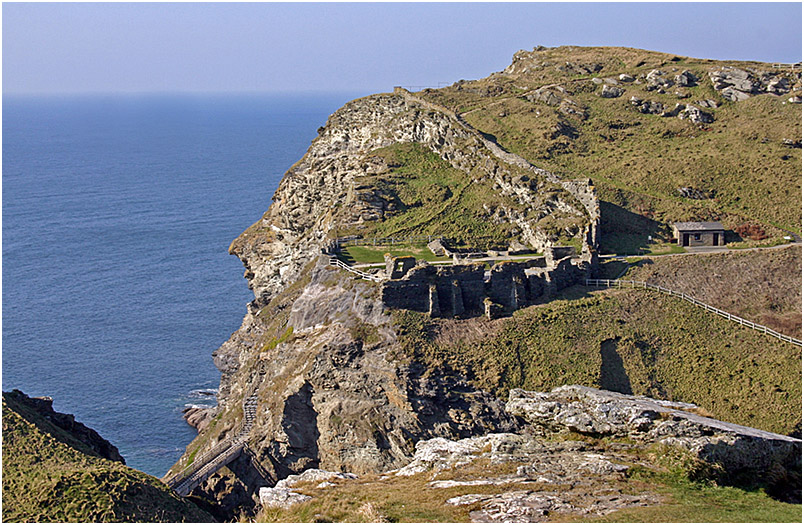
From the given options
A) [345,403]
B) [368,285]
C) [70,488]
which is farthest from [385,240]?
[70,488]

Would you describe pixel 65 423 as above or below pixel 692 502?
below

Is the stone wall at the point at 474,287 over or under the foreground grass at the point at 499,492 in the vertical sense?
over

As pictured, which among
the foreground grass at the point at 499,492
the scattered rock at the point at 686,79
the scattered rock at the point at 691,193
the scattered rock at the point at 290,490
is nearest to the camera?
the foreground grass at the point at 499,492

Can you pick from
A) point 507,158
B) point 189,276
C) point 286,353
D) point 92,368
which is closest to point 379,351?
point 286,353

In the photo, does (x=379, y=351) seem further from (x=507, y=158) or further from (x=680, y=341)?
(x=507, y=158)

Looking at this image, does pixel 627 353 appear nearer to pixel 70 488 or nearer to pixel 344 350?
pixel 344 350

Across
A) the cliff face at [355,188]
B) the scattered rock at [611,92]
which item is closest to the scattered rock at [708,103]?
the scattered rock at [611,92]

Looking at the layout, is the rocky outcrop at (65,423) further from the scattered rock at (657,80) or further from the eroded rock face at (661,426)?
the scattered rock at (657,80)
